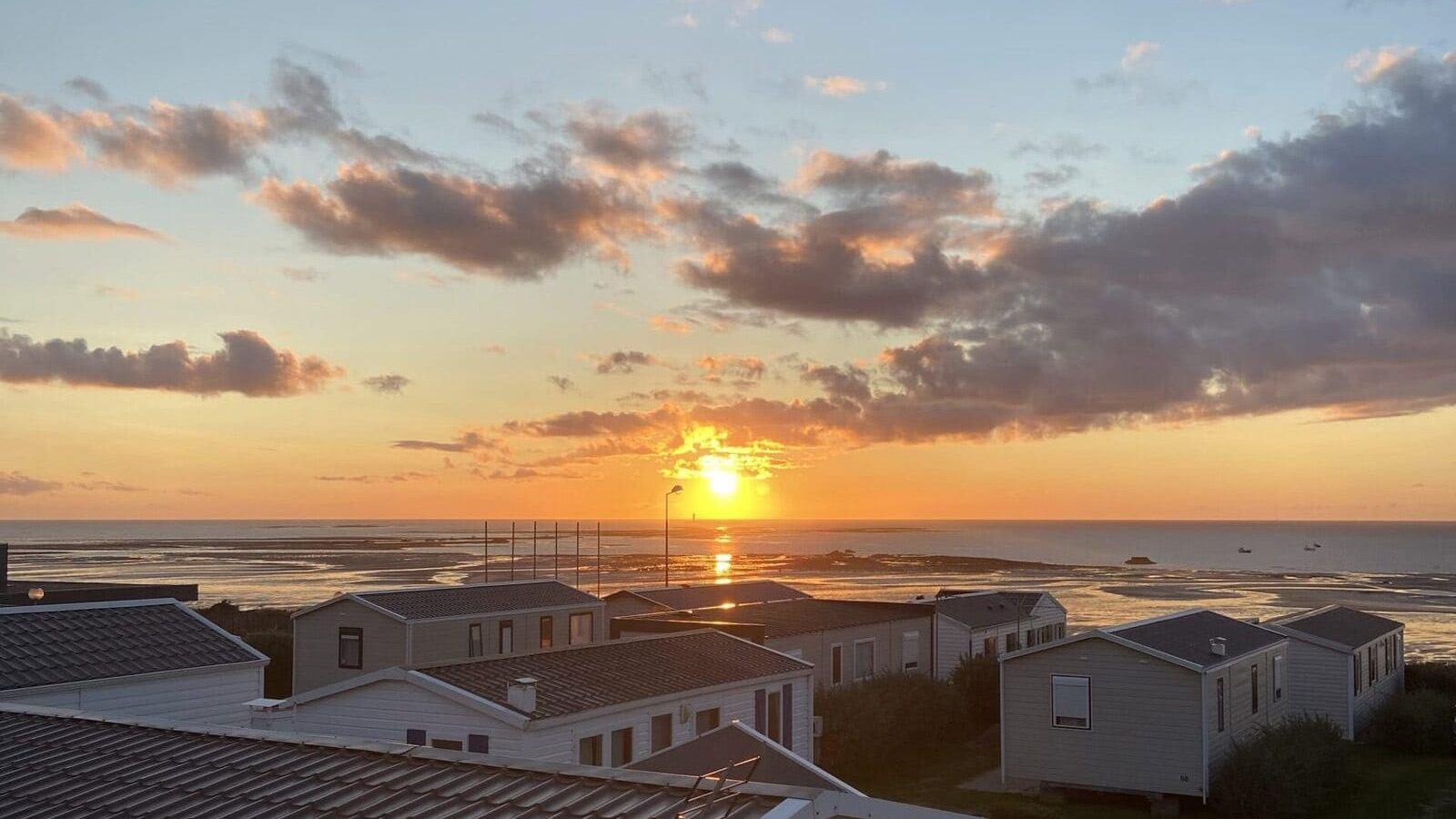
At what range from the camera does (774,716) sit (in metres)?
28.2

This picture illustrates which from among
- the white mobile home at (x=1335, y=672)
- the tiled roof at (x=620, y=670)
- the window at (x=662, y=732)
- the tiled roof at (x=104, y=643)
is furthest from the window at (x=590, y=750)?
the white mobile home at (x=1335, y=672)

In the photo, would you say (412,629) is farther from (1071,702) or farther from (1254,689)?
(1254,689)

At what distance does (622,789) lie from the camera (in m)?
7.35

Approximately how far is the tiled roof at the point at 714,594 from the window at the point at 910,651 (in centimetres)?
515

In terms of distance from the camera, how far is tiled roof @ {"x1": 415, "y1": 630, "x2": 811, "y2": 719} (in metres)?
22.7

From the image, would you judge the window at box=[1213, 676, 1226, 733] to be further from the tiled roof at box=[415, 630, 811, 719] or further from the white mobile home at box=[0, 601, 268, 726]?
the white mobile home at box=[0, 601, 268, 726]

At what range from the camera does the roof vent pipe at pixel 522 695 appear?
70.3 ft

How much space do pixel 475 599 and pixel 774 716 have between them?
49.8 feet

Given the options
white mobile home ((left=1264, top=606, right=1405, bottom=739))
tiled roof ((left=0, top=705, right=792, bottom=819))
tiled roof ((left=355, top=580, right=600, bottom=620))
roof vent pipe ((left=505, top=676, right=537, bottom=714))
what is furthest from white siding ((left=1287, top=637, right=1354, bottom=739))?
tiled roof ((left=0, top=705, right=792, bottom=819))

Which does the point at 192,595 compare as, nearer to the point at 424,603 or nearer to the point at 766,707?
the point at 424,603

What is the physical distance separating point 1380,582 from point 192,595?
126240 millimetres

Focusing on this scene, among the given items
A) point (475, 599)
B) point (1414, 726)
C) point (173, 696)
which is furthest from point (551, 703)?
point (1414, 726)

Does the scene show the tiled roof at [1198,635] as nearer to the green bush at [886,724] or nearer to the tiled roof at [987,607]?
the green bush at [886,724]

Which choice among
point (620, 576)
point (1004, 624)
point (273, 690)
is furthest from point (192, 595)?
point (620, 576)
